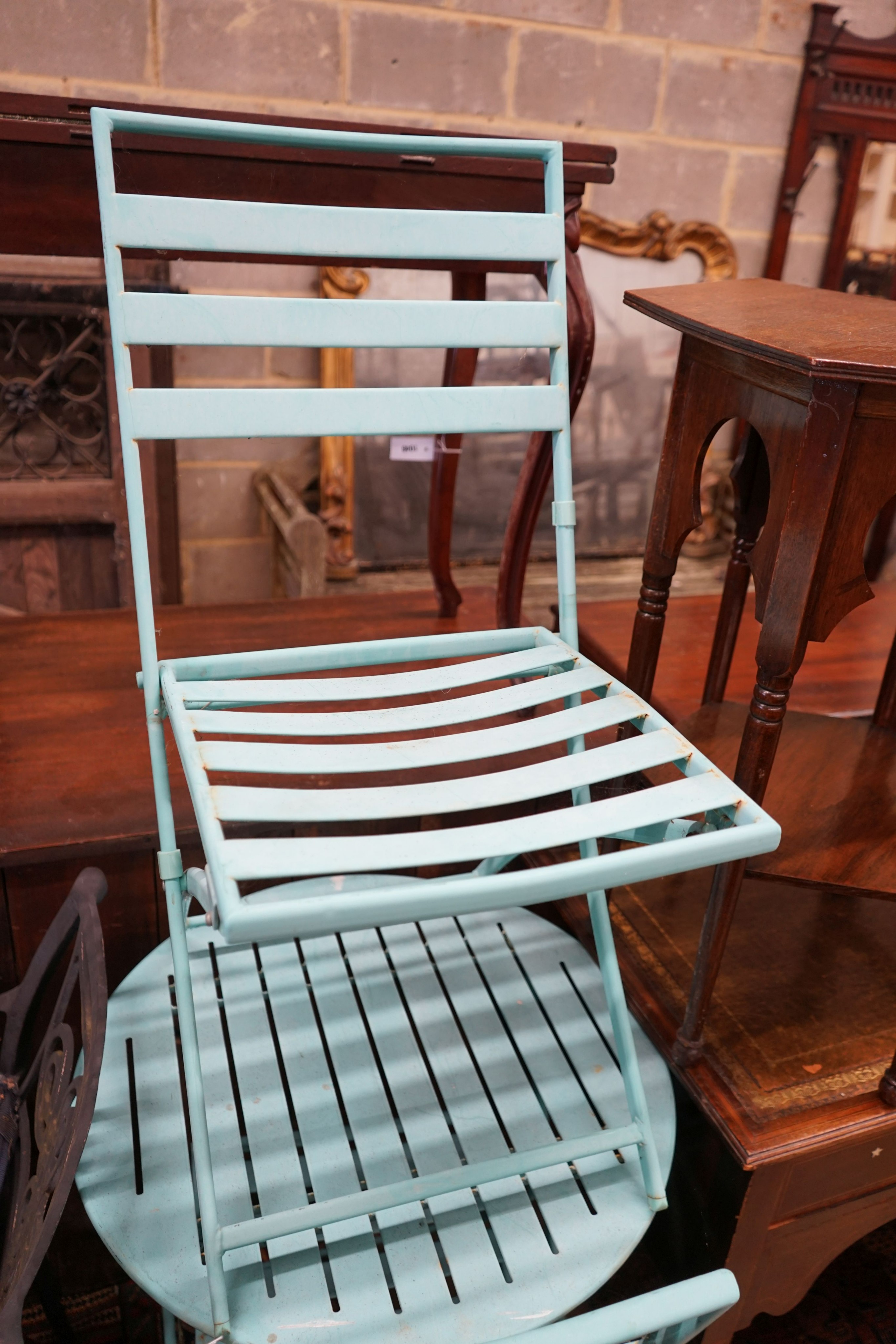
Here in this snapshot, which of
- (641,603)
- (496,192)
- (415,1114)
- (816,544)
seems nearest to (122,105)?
(496,192)

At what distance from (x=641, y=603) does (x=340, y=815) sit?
21.8 inches

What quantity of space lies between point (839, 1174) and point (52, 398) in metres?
1.89

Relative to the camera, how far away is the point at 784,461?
3.11 feet

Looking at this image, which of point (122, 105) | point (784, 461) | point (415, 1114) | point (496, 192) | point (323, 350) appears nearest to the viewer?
point (784, 461)

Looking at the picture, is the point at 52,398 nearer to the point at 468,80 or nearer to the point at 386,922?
the point at 468,80

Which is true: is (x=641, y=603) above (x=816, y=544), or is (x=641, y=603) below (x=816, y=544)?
below

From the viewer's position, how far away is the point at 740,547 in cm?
136

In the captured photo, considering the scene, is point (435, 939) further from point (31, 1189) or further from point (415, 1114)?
point (31, 1189)

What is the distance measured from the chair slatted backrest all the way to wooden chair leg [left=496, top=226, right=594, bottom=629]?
175 mm

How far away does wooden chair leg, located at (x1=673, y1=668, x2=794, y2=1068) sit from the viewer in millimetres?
985

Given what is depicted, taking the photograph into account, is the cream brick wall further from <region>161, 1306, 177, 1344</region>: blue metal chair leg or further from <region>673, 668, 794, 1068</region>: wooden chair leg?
<region>161, 1306, 177, 1344</region>: blue metal chair leg

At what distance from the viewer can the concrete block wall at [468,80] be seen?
79.3 inches

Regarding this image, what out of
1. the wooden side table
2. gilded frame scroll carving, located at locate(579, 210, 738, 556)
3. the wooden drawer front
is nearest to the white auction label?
the wooden side table

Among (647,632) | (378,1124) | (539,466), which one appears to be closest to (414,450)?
(539,466)
